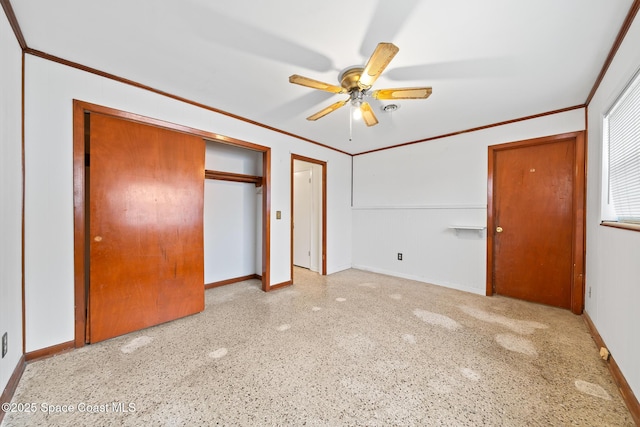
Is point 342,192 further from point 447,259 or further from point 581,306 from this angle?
point 581,306

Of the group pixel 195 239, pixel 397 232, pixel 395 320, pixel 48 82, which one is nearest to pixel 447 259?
pixel 397 232

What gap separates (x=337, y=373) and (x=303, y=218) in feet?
11.1

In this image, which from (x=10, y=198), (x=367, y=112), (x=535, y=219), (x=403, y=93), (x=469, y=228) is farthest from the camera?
(x=469, y=228)

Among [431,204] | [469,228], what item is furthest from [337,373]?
[431,204]

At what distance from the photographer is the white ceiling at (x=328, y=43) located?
143 cm

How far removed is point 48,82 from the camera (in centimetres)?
188

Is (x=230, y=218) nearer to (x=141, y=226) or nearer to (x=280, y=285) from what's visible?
(x=280, y=285)

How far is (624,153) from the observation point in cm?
176

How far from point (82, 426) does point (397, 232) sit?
13.4 feet

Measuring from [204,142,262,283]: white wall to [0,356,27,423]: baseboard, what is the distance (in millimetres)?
1933

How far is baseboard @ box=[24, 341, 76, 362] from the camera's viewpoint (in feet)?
5.90

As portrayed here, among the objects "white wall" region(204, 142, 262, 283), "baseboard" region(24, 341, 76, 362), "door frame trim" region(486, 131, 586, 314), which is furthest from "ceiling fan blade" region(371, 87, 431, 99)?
"baseboard" region(24, 341, 76, 362)

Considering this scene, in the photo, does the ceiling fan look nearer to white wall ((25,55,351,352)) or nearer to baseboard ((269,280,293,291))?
white wall ((25,55,351,352))

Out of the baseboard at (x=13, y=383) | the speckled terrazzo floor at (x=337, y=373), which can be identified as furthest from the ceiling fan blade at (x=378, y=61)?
the baseboard at (x=13, y=383)
